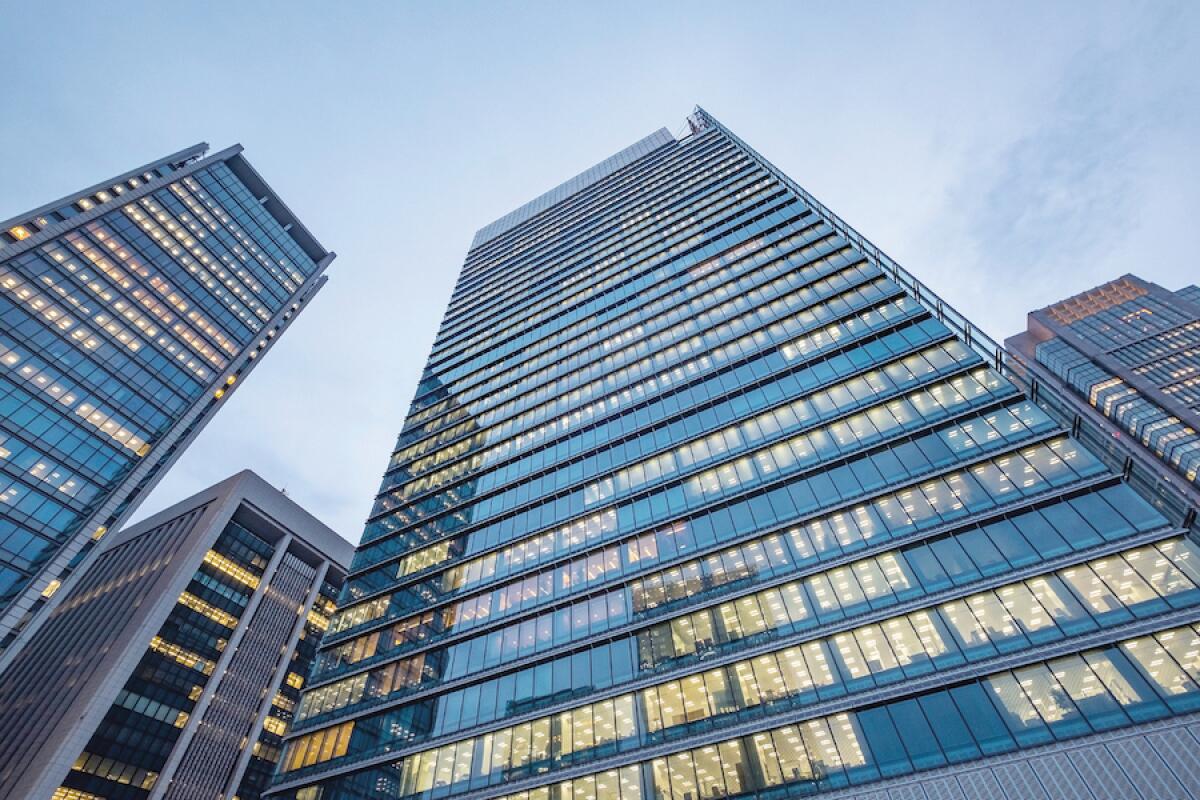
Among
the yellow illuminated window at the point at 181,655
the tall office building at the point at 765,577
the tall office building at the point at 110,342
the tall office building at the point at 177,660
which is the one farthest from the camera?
the yellow illuminated window at the point at 181,655

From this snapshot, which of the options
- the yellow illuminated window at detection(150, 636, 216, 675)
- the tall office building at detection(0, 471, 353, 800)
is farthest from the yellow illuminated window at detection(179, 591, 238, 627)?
the yellow illuminated window at detection(150, 636, 216, 675)

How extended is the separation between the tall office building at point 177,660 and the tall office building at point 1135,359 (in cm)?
9934

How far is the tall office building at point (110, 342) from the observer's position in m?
49.2

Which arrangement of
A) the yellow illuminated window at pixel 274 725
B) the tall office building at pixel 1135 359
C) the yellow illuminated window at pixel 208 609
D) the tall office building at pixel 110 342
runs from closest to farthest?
1. the tall office building at pixel 110 342
2. the yellow illuminated window at pixel 208 609
3. the yellow illuminated window at pixel 274 725
4. the tall office building at pixel 1135 359

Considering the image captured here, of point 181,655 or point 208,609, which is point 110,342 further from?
point 181,655

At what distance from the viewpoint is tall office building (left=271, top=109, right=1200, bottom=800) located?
21.9m

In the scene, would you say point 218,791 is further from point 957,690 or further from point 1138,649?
point 1138,649

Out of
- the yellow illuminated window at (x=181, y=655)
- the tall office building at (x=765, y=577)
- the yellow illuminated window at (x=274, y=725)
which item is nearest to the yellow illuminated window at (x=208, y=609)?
the yellow illuminated window at (x=181, y=655)

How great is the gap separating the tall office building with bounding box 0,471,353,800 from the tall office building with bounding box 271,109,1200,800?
28.4 metres

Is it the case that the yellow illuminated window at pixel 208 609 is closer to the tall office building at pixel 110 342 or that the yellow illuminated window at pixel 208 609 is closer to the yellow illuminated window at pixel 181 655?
the yellow illuminated window at pixel 181 655

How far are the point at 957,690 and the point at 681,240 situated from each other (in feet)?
166

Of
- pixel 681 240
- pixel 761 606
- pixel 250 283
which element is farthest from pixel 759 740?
pixel 250 283

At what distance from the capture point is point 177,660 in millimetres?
63250

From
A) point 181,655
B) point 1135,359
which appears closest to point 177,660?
point 181,655
